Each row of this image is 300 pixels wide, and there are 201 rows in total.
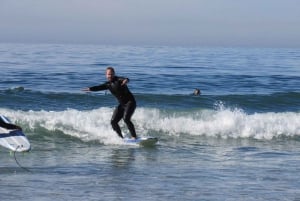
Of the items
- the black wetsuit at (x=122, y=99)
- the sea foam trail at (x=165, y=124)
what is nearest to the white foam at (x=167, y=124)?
the sea foam trail at (x=165, y=124)

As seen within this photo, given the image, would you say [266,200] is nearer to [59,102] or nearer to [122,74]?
[59,102]

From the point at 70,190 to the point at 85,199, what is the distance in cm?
54

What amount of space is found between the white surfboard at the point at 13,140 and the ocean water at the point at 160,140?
1.02ft

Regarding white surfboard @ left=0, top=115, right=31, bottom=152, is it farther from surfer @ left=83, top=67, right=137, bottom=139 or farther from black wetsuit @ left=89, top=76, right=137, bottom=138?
black wetsuit @ left=89, top=76, right=137, bottom=138

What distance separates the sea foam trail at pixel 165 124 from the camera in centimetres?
1545

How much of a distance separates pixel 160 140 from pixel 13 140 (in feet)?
15.3

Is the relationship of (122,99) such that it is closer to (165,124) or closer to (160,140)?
(160,140)

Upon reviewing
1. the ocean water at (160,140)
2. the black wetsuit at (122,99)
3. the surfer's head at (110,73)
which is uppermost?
the surfer's head at (110,73)

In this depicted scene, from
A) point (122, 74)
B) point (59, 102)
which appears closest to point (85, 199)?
point (59, 102)

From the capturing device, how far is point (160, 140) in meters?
14.6

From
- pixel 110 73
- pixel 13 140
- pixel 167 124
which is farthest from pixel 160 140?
pixel 13 140

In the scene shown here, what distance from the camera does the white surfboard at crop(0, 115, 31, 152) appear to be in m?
10.6

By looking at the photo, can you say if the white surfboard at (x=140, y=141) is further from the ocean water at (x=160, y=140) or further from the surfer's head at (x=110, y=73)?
the surfer's head at (x=110, y=73)

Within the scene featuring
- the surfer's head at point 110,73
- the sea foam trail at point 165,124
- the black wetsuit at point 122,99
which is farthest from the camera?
the sea foam trail at point 165,124
